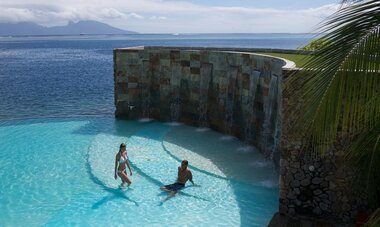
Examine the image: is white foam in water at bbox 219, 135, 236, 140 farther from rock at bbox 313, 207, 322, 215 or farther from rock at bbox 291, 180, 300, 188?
rock at bbox 313, 207, 322, 215

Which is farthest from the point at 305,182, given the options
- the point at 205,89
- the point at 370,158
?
the point at 205,89

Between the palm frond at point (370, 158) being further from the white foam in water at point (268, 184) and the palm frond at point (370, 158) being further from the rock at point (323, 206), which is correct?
the white foam in water at point (268, 184)

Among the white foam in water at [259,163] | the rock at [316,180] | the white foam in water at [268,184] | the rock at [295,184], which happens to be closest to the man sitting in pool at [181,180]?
the white foam in water at [268,184]

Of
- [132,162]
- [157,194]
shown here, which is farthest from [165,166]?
[157,194]

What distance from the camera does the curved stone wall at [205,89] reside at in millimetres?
16672

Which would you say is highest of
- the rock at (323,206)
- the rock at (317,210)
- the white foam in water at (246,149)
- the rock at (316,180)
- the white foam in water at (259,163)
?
the rock at (316,180)

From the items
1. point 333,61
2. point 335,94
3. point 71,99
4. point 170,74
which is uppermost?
point 333,61

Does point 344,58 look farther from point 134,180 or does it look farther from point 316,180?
point 134,180

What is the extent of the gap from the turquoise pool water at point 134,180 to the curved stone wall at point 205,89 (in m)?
0.98

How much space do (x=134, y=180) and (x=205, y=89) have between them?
8.42 metres

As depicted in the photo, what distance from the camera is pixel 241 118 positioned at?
18.9 m

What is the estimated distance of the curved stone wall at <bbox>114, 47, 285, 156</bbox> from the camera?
16.7 metres

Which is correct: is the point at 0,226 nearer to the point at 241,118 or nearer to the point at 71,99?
the point at 241,118

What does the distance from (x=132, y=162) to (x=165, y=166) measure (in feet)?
4.49
